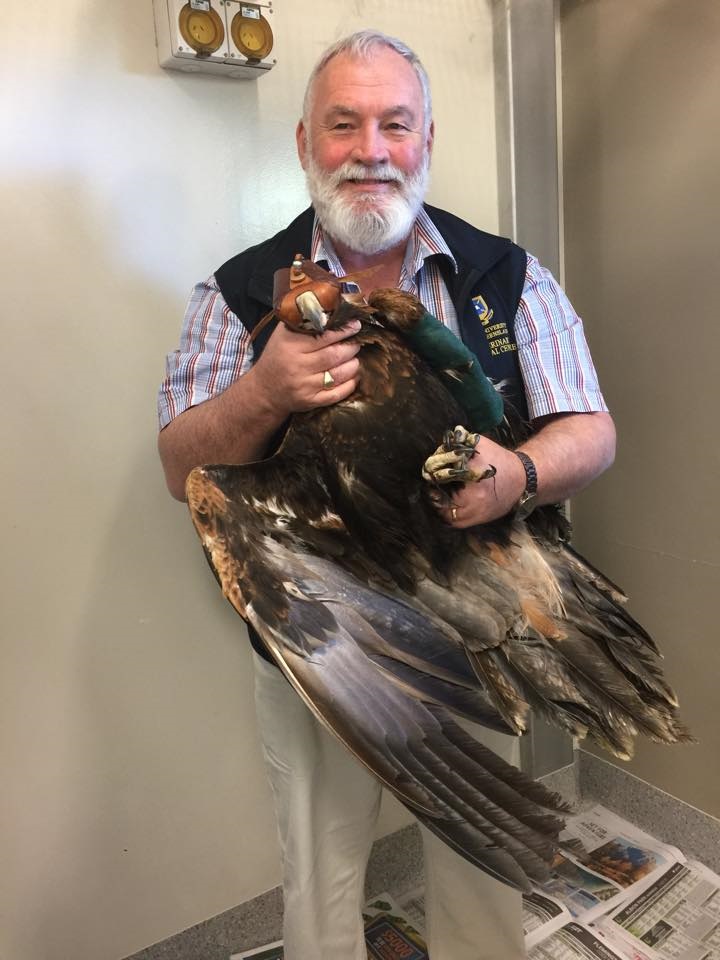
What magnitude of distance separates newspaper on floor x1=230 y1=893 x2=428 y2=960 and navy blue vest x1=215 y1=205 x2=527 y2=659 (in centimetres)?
86

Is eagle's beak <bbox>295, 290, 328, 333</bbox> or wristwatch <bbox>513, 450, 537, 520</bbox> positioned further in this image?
wristwatch <bbox>513, 450, 537, 520</bbox>

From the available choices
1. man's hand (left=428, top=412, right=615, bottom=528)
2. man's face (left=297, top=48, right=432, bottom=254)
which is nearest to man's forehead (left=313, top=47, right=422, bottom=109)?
man's face (left=297, top=48, right=432, bottom=254)

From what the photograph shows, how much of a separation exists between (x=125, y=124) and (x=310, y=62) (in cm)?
43

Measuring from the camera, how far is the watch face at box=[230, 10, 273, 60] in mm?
1285

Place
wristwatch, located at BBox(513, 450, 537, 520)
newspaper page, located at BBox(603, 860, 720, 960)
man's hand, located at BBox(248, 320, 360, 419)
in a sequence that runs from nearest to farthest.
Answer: man's hand, located at BBox(248, 320, 360, 419) → wristwatch, located at BBox(513, 450, 537, 520) → newspaper page, located at BBox(603, 860, 720, 960)

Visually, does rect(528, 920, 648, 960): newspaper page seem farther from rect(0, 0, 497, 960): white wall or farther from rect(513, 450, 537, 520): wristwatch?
rect(513, 450, 537, 520): wristwatch

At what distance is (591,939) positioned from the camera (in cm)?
152

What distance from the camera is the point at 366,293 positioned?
1107 mm

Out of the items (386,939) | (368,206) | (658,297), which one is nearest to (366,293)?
(368,206)

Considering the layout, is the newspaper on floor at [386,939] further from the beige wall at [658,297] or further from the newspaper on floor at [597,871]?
the beige wall at [658,297]

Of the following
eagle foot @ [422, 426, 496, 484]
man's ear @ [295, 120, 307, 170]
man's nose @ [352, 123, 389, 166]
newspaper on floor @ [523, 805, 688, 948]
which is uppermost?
man's ear @ [295, 120, 307, 170]

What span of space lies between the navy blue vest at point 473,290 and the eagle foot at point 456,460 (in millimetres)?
283

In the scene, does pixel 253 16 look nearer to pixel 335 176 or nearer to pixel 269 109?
pixel 269 109

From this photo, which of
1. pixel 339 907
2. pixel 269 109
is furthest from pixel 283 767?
pixel 269 109
